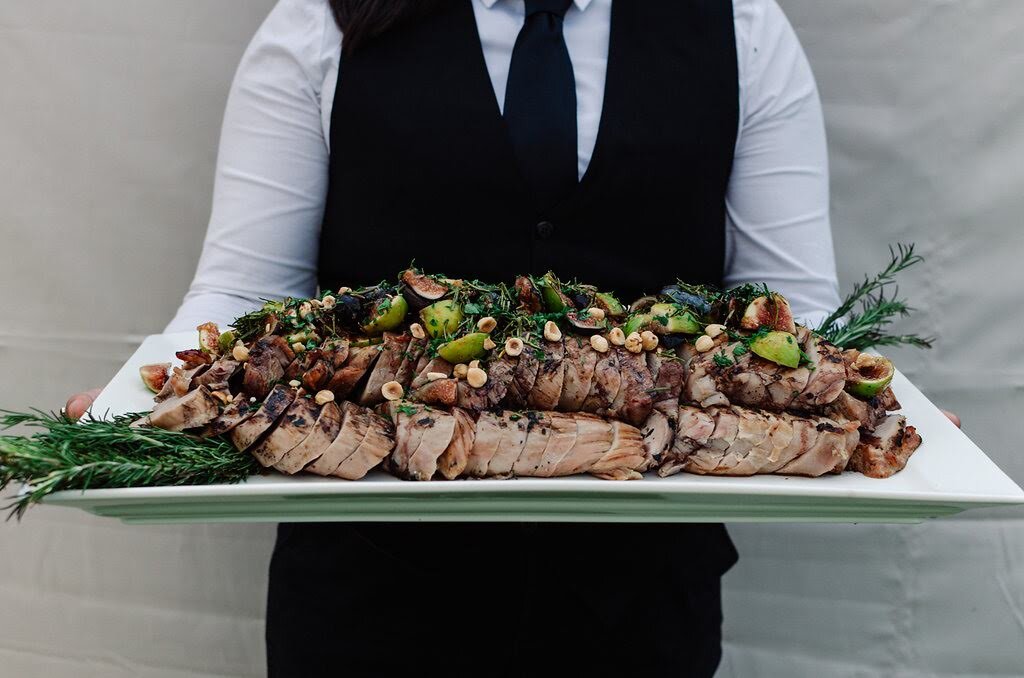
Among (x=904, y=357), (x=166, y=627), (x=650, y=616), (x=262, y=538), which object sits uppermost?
(x=904, y=357)

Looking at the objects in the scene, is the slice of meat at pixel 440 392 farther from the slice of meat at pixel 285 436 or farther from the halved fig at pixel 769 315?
the halved fig at pixel 769 315

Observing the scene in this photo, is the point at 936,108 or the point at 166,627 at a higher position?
the point at 936,108

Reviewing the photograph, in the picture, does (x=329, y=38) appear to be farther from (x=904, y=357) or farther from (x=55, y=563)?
(x=55, y=563)

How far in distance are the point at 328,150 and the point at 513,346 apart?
0.74m

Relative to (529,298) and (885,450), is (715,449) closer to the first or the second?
(885,450)

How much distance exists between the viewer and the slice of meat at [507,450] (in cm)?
134

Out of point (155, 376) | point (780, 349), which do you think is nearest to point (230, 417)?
point (155, 376)

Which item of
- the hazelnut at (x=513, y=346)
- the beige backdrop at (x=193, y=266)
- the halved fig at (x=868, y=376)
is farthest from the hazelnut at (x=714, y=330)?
the beige backdrop at (x=193, y=266)

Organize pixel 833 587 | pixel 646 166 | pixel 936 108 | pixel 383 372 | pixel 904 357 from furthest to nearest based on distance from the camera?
pixel 833 587 → pixel 904 357 → pixel 936 108 → pixel 646 166 → pixel 383 372

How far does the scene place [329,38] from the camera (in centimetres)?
182

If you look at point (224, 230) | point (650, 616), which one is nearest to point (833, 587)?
point (650, 616)

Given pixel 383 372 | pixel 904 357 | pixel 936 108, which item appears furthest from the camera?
pixel 904 357

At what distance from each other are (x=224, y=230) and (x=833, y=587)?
2.08 meters

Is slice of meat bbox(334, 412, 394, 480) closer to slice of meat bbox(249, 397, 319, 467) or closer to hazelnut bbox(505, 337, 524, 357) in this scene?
slice of meat bbox(249, 397, 319, 467)
